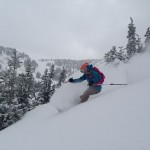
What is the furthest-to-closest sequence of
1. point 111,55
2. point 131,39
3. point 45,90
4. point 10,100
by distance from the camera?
point 131,39 < point 111,55 < point 45,90 < point 10,100

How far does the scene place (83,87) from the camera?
1026cm

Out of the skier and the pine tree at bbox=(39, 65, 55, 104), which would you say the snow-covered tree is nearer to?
the pine tree at bbox=(39, 65, 55, 104)

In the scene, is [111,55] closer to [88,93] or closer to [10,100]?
[10,100]

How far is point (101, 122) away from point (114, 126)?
500mm

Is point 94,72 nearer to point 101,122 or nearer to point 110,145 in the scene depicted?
point 101,122

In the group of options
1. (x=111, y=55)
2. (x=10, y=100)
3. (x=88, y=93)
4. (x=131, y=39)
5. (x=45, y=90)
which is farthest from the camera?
(x=131, y=39)

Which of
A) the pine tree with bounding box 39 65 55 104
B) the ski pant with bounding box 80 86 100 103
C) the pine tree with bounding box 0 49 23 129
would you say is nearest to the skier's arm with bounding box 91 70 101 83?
the ski pant with bounding box 80 86 100 103

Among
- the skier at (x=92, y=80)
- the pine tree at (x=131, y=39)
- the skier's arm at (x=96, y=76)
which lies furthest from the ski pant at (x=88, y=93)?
the pine tree at (x=131, y=39)

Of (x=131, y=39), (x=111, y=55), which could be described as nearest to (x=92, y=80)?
(x=111, y=55)

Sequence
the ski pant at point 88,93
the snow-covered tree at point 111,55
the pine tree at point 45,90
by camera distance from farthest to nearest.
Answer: the snow-covered tree at point 111,55, the pine tree at point 45,90, the ski pant at point 88,93

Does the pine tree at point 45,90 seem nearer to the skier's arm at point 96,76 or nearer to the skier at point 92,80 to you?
the skier at point 92,80

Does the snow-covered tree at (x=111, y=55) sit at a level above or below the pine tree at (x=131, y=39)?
below

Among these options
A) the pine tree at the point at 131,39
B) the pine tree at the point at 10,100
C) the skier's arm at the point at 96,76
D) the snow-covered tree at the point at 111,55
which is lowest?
the pine tree at the point at 10,100

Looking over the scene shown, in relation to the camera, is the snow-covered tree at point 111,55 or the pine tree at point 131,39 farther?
the pine tree at point 131,39
